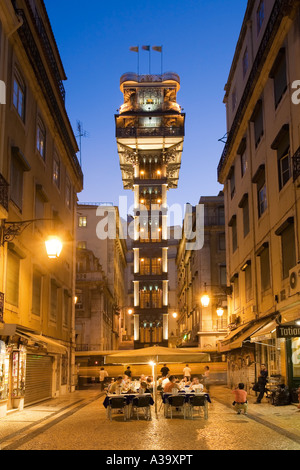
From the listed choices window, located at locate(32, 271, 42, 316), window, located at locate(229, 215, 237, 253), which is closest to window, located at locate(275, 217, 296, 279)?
window, located at locate(32, 271, 42, 316)

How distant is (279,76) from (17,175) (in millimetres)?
10806

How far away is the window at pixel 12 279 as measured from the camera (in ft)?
64.1

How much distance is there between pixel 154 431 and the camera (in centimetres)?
1465

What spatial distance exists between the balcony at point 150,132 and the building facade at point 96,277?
611 inches

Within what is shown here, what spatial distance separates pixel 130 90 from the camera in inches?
3469

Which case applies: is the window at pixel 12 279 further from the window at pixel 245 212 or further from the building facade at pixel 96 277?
the building facade at pixel 96 277

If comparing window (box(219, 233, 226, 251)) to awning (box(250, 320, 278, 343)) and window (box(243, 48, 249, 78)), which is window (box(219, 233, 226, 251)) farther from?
awning (box(250, 320, 278, 343))

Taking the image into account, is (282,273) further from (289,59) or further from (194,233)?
(194,233)

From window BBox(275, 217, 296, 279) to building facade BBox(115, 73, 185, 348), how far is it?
5860 cm

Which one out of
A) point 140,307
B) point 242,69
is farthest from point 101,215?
point 242,69

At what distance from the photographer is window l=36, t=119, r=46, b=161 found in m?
25.5

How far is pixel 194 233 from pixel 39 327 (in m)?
33.0

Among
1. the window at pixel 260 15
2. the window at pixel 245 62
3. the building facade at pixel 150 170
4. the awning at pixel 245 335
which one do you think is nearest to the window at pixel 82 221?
the building facade at pixel 150 170

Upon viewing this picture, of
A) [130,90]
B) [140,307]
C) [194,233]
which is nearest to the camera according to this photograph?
[194,233]
